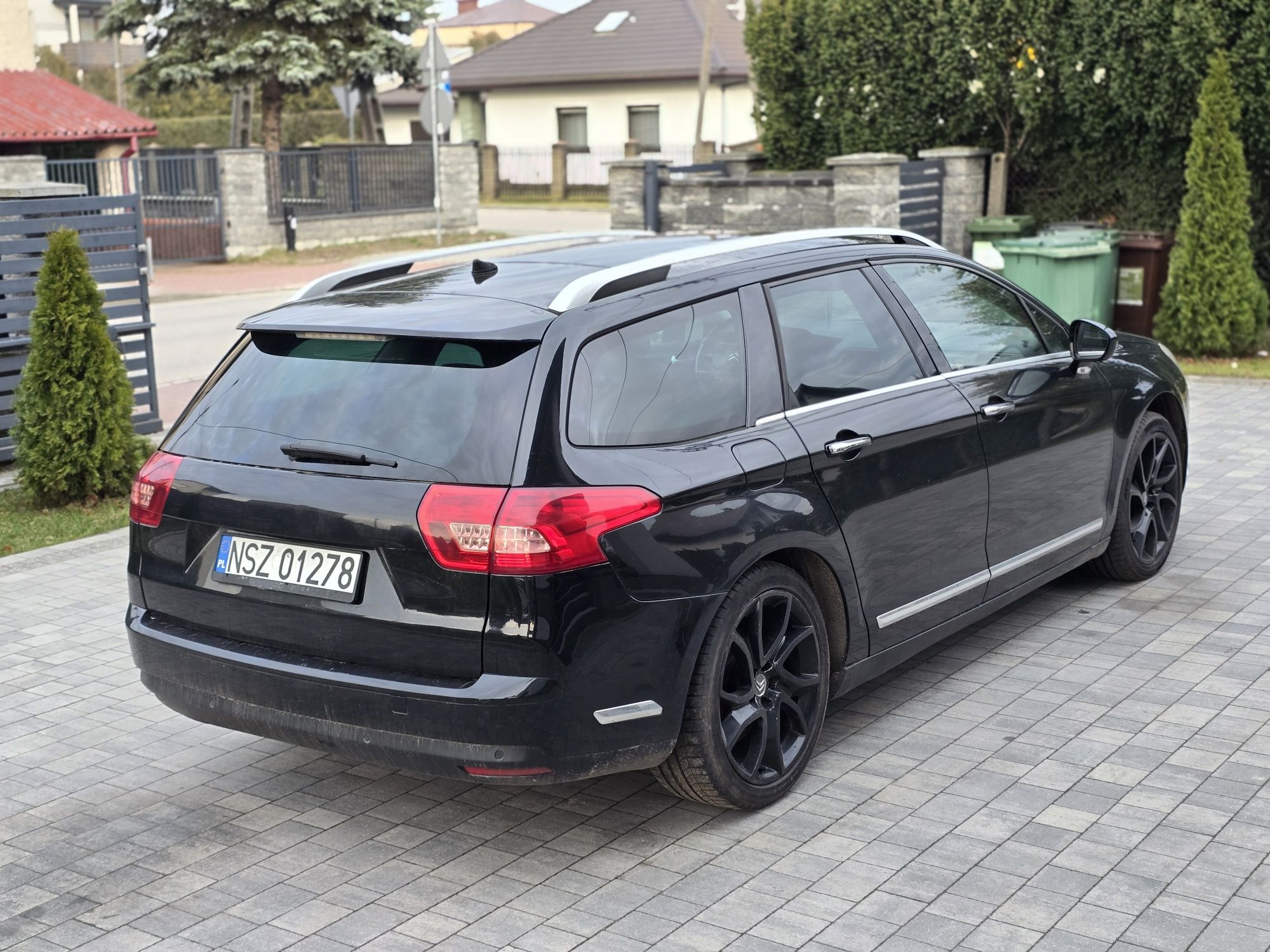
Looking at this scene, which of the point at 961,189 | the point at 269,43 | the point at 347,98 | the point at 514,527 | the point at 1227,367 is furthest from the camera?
the point at 347,98

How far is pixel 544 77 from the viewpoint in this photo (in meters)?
49.3

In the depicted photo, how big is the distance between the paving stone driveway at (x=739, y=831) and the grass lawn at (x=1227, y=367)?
7.42 m

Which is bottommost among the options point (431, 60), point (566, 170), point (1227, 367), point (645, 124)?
point (1227, 367)

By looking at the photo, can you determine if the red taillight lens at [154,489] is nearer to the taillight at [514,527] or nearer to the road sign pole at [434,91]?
the taillight at [514,527]

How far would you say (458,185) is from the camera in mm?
33844

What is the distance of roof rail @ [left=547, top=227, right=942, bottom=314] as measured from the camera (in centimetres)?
417

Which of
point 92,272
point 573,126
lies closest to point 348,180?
point 573,126

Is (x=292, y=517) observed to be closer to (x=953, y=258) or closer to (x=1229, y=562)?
(x=953, y=258)

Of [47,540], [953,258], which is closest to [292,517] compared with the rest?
[953,258]

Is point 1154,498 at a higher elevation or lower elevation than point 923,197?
lower

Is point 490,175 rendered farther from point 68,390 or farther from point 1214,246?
point 68,390

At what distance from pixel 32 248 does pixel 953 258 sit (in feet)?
21.1

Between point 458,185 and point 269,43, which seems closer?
point 269,43

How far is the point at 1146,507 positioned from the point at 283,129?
5278cm
